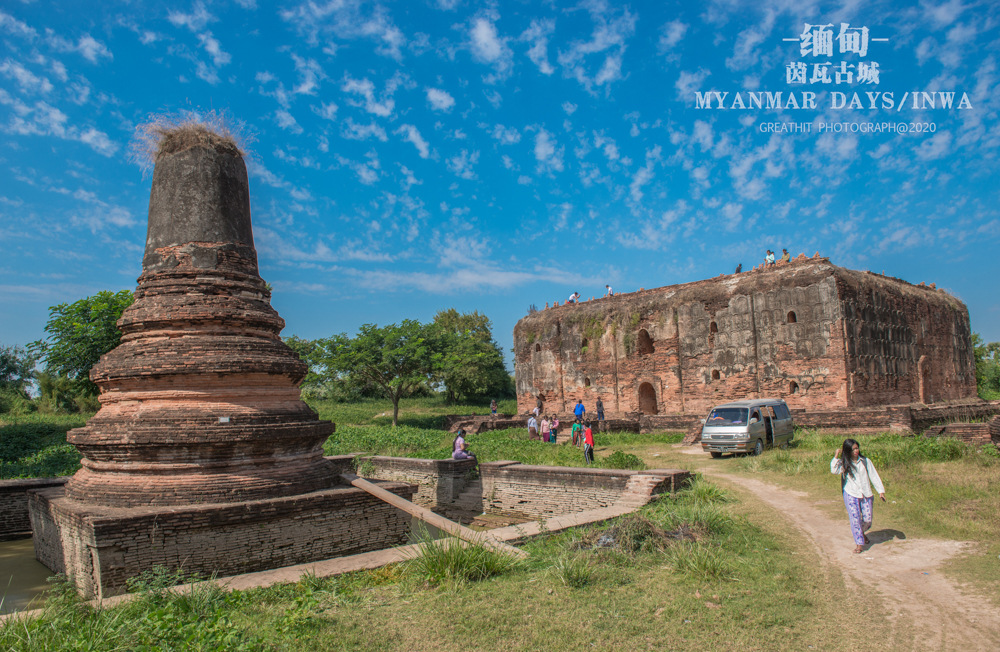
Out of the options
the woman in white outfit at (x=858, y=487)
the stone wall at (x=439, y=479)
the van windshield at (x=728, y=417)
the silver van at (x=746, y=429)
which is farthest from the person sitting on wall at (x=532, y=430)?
the woman in white outfit at (x=858, y=487)

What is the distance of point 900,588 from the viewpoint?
5.13 metres

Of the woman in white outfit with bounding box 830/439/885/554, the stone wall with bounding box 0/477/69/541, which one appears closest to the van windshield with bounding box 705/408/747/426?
the woman in white outfit with bounding box 830/439/885/554

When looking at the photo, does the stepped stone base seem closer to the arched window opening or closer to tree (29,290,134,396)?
tree (29,290,134,396)

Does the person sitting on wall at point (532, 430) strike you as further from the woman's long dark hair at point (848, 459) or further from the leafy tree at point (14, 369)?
the leafy tree at point (14, 369)

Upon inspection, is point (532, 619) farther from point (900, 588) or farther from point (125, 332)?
point (125, 332)

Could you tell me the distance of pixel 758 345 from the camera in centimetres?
2338

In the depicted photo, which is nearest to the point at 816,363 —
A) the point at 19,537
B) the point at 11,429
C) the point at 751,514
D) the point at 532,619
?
the point at 751,514

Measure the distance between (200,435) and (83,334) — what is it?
51.3 ft

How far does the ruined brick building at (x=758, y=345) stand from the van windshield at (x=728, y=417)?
8.62 m

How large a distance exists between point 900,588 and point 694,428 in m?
12.5

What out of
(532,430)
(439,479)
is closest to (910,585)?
(439,479)

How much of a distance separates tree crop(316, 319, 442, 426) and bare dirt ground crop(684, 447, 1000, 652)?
21428 mm

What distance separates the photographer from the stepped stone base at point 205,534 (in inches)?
239

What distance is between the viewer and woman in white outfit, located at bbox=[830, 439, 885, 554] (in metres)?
6.23
